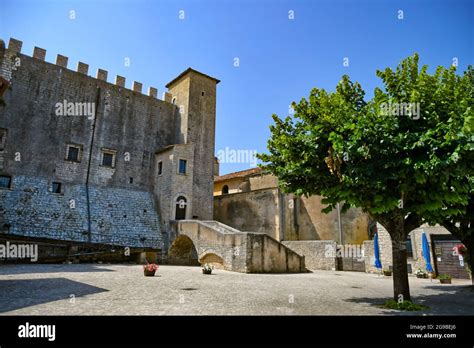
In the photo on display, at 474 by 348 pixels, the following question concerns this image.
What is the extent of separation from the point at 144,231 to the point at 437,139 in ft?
75.5

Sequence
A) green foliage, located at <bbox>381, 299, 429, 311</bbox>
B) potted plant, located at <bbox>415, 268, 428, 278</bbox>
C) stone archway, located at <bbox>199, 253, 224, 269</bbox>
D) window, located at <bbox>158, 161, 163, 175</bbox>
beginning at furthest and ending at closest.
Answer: window, located at <bbox>158, 161, 163, 175</bbox> < stone archway, located at <bbox>199, 253, 224, 269</bbox> < potted plant, located at <bbox>415, 268, 428, 278</bbox> < green foliage, located at <bbox>381, 299, 429, 311</bbox>

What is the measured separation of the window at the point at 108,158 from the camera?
88.5ft

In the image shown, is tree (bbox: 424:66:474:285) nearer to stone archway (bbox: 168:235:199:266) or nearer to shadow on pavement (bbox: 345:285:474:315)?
shadow on pavement (bbox: 345:285:474:315)

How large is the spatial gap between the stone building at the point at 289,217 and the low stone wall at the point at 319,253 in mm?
3970

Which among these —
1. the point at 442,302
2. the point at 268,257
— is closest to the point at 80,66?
the point at 268,257

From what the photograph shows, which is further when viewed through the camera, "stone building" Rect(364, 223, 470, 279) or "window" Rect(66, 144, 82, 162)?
"window" Rect(66, 144, 82, 162)

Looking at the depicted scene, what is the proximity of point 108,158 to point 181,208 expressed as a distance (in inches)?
331

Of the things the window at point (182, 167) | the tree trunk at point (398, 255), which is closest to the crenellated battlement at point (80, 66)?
the window at point (182, 167)

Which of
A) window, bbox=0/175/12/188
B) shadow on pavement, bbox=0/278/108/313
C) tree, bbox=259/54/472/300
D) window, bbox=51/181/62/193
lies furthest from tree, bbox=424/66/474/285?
window, bbox=0/175/12/188

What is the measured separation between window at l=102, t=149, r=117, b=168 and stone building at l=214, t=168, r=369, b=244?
13243mm

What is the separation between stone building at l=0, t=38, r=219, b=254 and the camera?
22500 mm

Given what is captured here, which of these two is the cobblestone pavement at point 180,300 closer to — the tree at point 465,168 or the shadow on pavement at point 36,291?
the shadow on pavement at point 36,291
